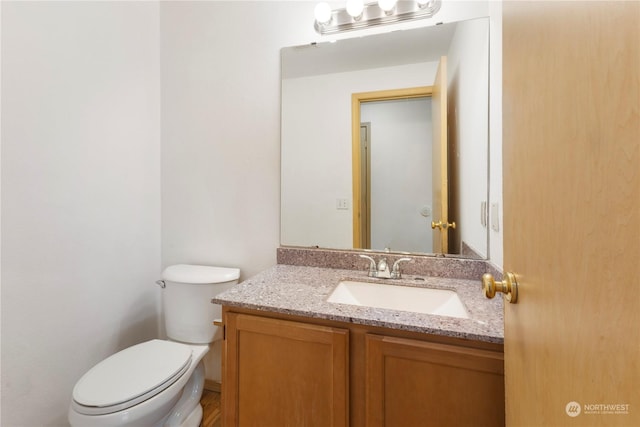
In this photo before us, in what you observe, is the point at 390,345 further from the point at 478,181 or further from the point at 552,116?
the point at 478,181

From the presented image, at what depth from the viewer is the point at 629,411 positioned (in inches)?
11.2

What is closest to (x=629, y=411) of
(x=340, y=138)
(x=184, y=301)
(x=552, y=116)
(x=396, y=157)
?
(x=552, y=116)

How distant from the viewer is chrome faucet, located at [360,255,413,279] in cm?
121

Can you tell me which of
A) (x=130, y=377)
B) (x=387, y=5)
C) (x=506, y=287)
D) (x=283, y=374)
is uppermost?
(x=387, y=5)

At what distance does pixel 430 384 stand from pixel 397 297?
0.39 metres

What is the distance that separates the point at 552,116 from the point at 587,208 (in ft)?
0.57

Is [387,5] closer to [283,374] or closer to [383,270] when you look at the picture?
[383,270]

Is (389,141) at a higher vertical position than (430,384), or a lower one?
higher

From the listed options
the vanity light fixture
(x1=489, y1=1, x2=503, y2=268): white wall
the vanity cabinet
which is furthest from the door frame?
the vanity cabinet

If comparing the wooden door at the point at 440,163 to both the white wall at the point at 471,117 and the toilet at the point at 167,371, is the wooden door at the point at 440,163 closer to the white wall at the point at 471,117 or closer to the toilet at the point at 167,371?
the white wall at the point at 471,117

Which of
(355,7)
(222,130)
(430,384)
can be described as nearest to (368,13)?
(355,7)

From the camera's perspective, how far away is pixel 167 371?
1.14 m

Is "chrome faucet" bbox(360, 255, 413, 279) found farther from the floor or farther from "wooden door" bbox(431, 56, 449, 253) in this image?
the floor

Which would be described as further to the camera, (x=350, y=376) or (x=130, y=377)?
(x=130, y=377)
